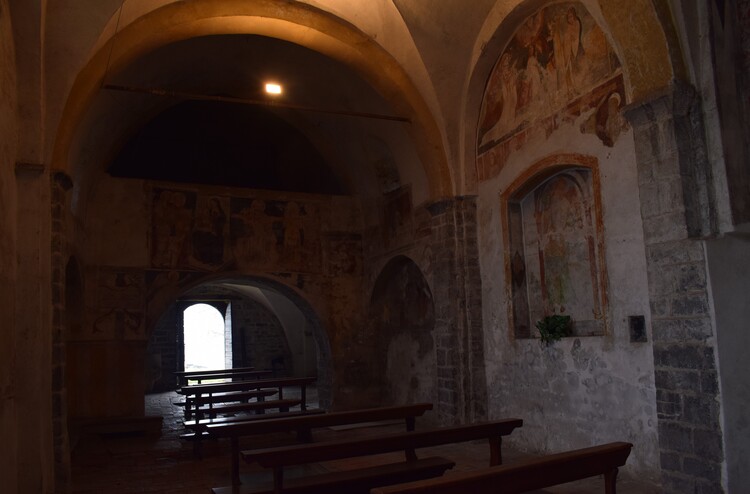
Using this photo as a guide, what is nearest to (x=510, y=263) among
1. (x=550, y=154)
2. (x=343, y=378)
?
(x=550, y=154)

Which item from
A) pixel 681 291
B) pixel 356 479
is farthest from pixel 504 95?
pixel 356 479

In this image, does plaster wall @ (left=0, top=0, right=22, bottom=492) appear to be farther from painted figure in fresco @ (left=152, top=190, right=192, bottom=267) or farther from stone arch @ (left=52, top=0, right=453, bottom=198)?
painted figure in fresco @ (left=152, top=190, right=192, bottom=267)

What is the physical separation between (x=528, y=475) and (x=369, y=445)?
1.56 meters

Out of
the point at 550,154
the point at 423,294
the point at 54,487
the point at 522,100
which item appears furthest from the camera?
the point at 423,294

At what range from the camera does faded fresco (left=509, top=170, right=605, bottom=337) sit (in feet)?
23.2

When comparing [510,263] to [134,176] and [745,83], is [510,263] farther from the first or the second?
[134,176]

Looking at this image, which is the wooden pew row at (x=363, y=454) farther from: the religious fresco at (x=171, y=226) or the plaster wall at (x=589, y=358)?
the religious fresco at (x=171, y=226)

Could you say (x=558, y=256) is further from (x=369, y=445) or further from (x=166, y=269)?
(x=166, y=269)

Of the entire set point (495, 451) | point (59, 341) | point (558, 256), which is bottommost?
point (495, 451)

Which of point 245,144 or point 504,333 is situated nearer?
point 504,333

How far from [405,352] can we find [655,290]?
6768mm

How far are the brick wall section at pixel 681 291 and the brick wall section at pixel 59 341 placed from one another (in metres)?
5.88

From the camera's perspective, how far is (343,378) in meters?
12.2

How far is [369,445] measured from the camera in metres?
4.95
